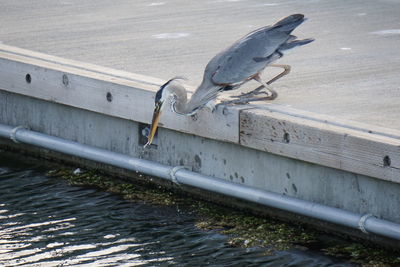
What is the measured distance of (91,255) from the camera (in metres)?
8.45

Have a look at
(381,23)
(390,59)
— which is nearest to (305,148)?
(390,59)

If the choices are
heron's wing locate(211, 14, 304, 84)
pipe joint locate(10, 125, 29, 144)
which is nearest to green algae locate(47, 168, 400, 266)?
pipe joint locate(10, 125, 29, 144)

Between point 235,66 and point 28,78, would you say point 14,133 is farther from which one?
point 235,66

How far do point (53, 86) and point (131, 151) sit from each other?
3.50 feet

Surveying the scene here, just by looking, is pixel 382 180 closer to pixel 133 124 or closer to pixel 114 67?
pixel 133 124

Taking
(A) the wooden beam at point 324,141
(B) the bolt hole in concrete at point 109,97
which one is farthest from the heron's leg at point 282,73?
(B) the bolt hole in concrete at point 109,97

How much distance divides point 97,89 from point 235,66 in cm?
186

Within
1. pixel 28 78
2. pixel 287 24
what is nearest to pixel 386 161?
pixel 287 24

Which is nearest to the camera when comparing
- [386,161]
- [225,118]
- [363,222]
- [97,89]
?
[386,161]

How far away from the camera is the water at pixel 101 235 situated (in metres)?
8.31

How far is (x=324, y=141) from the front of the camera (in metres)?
8.27

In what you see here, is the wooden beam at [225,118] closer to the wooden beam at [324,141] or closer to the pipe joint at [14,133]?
the wooden beam at [324,141]

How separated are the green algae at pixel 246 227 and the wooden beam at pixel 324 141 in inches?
26.5

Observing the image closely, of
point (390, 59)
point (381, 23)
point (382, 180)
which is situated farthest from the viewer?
point (381, 23)
